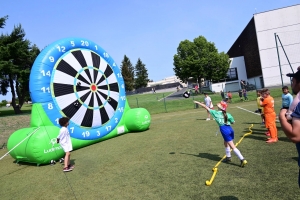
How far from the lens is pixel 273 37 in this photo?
38000 mm

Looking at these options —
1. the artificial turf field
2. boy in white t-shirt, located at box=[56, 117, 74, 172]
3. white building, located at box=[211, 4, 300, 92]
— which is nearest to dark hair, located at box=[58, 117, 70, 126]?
boy in white t-shirt, located at box=[56, 117, 74, 172]

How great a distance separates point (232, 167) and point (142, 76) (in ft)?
281

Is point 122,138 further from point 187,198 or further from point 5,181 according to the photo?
point 187,198

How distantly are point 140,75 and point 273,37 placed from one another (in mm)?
57738

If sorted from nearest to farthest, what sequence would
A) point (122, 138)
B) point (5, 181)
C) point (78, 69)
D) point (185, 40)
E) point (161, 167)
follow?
1. point (161, 167)
2. point (5, 181)
3. point (78, 69)
4. point (122, 138)
5. point (185, 40)

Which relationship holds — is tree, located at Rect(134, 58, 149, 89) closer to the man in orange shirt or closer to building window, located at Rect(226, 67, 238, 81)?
building window, located at Rect(226, 67, 238, 81)

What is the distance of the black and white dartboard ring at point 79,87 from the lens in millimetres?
9258

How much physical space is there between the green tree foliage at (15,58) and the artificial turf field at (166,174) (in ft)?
77.2

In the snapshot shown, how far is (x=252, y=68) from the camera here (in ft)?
142

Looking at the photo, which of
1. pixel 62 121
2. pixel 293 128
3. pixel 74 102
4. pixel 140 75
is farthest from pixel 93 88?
pixel 140 75

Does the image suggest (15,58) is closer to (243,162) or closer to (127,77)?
(243,162)

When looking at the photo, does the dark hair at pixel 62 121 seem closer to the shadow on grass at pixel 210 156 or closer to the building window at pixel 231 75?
the shadow on grass at pixel 210 156

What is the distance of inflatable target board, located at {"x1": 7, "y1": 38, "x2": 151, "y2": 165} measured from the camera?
28.2ft

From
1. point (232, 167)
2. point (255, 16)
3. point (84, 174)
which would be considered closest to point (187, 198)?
point (232, 167)
